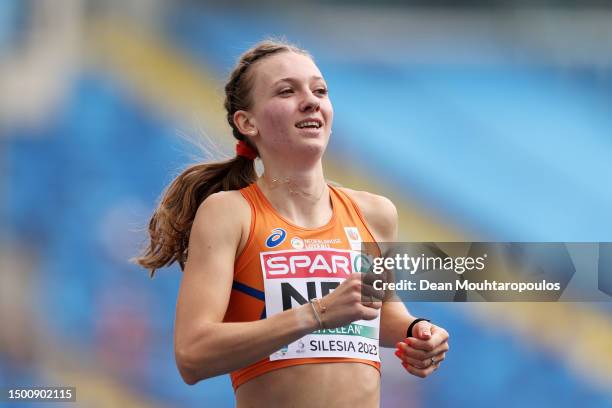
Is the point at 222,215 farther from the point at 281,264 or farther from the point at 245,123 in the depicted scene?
the point at 245,123

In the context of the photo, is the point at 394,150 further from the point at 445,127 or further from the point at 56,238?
the point at 56,238

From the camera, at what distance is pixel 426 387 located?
3322 mm

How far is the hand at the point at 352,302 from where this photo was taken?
175 centimetres

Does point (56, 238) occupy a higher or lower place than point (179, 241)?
higher

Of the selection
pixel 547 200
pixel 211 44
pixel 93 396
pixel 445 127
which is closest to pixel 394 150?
pixel 445 127

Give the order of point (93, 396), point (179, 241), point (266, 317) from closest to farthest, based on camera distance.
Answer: point (266, 317) → point (179, 241) → point (93, 396)

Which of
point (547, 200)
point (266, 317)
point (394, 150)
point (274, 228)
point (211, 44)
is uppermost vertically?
point (211, 44)

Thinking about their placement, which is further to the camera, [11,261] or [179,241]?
[11,261]

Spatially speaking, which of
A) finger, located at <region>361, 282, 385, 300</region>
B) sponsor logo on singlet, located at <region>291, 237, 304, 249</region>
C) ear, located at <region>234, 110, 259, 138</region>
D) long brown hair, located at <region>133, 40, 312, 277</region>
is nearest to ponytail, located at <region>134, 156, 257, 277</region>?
long brown hair, located at <region>133, 40, 312, 277</region>

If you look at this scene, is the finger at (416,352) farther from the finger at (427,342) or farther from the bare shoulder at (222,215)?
the bare shoulder at (222,215)

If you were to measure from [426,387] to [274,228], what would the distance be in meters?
1.44

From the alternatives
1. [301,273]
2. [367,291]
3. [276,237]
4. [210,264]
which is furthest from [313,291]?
[367,291]

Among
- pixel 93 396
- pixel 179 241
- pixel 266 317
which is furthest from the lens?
pixel 93 396

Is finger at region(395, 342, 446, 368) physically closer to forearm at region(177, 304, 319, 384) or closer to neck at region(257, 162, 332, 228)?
forearm at region(177, 304, 319, 384)
